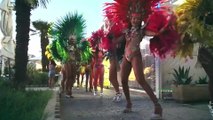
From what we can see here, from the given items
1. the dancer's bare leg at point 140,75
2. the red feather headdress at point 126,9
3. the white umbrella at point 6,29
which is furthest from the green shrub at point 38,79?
the dancer's bare leg at point 140,75

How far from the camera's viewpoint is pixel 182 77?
1335 cm

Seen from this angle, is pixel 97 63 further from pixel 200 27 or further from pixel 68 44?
pixel 200 27

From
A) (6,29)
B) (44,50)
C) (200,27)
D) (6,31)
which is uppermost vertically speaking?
(44,50)

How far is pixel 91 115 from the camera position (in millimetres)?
9602

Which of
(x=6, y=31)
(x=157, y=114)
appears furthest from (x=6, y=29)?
(x=157, y=114)

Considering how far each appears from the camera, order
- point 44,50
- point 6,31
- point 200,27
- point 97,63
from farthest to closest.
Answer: point 44,50
point 6,31
point 97,63
point 200,27

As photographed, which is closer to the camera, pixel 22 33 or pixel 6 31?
pixel 22 33

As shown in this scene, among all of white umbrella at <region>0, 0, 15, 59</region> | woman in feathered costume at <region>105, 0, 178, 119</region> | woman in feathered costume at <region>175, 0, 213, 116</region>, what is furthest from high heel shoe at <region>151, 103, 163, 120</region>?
white umbrella at <region>0, 0, 15, 59</region>

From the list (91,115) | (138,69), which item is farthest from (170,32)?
(91,115)

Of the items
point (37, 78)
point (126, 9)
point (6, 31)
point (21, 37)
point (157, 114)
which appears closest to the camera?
point (157, 114)

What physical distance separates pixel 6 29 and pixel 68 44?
11187mm

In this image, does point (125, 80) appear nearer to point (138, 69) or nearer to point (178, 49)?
point (138, 69)

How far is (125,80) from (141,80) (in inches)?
29.5

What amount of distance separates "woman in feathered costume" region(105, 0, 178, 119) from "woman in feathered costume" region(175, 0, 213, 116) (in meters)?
0.38
